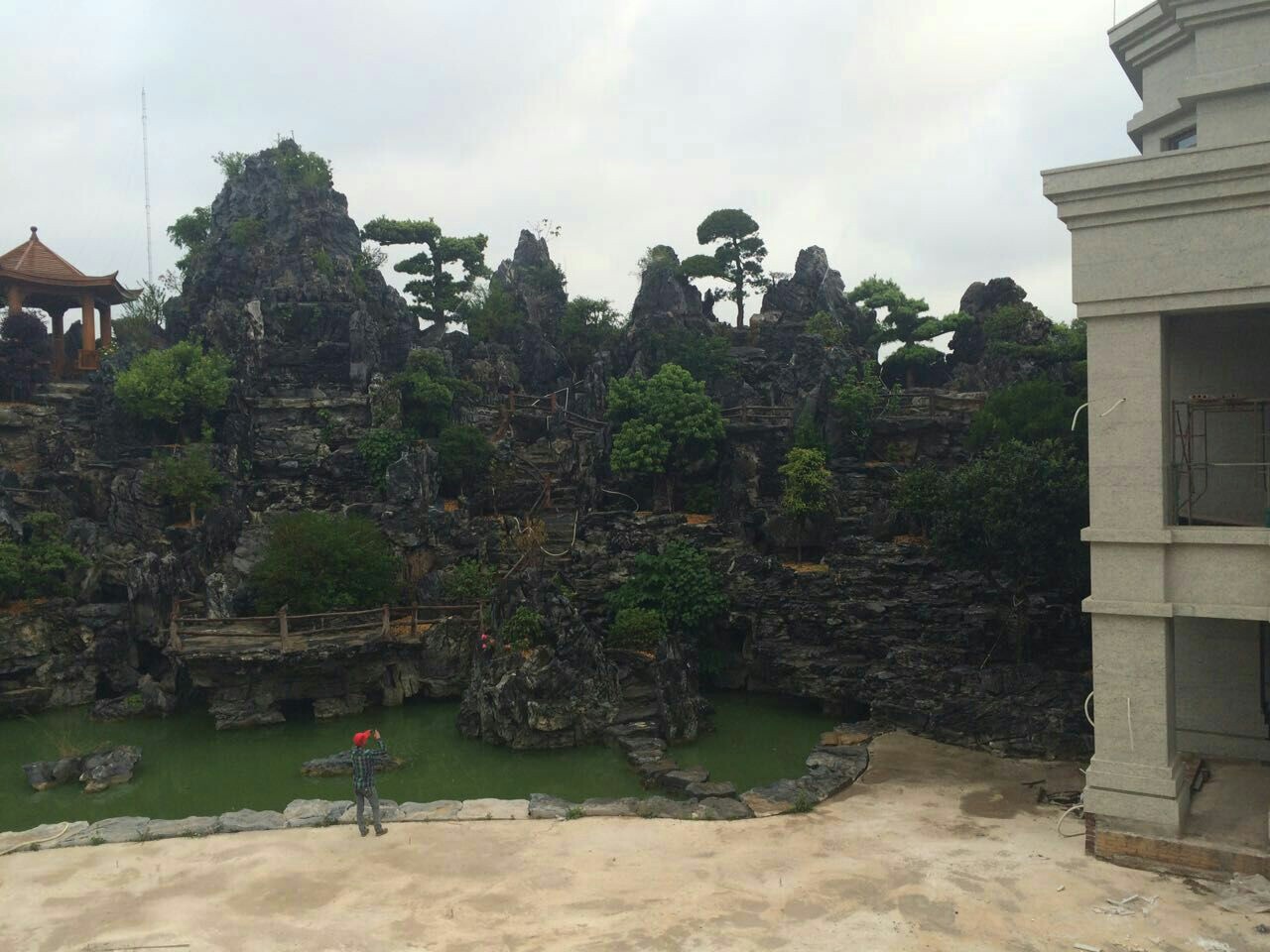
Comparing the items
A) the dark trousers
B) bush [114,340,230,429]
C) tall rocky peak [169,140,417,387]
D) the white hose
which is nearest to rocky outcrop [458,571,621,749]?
the dark trousers

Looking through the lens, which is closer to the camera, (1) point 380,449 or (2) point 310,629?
(2) point 310,629

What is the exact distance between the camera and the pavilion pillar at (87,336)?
112ft

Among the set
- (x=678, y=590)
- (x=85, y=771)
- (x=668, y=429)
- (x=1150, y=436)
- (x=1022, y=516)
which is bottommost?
(x=85, y=771)

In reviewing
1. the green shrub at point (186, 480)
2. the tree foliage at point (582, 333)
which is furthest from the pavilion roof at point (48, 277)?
the tree foliage at point (582, 333)

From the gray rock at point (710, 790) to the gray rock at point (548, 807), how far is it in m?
1.85

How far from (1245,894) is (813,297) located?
29.9m

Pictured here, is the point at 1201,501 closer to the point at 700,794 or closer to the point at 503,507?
the point at 700,794

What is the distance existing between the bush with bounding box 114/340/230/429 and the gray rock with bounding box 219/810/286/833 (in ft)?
63.6

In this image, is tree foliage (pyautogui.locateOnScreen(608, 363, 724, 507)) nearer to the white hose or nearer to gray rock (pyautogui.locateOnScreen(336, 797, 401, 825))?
gray rock (pyautogui.locateOnScreen(336, 797, 401, 825))

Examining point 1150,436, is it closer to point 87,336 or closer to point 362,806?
point 362,806

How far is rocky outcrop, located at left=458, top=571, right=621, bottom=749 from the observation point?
57.0ft

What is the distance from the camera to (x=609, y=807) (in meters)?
12.6

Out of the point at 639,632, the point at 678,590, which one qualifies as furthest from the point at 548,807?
the point at 678,590

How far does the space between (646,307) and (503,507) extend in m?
11.3
